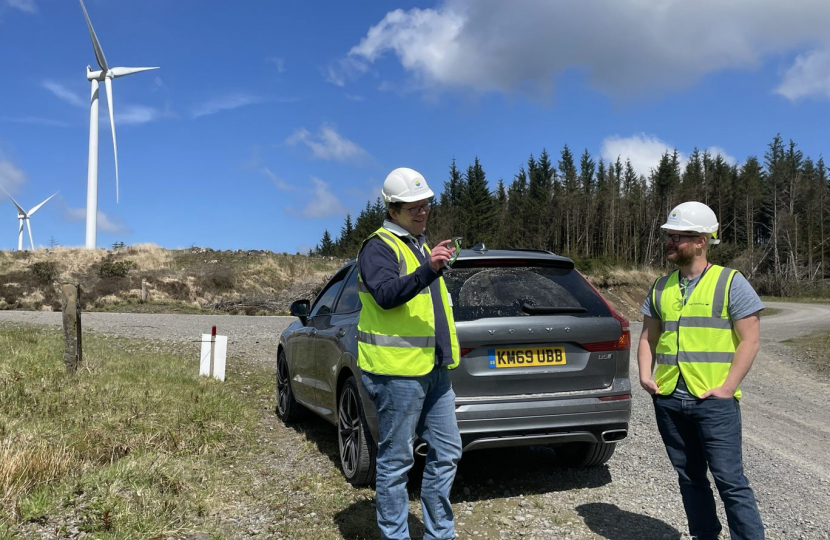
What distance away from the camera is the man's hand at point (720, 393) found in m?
3.04

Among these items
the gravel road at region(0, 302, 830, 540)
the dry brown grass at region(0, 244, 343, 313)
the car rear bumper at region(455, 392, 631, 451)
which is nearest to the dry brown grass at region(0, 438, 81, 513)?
the gravel road at region(0, 302, 830, 540)

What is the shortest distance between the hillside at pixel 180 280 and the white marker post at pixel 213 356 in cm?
2047

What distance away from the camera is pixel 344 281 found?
584cm

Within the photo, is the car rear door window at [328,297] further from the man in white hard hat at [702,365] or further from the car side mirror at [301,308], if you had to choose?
→ the man in white hard hat at [702,365]

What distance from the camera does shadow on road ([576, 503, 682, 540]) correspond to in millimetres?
3824

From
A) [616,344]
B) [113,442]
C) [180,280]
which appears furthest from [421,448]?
[180,280]

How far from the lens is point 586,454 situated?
5047 millimetres

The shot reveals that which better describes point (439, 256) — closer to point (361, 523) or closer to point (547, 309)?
point (547, 309)

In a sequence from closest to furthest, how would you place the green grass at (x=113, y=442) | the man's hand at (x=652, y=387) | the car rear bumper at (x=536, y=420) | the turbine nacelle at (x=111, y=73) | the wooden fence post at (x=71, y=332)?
1. the man's hand at (x=652, y=387)
2. the green grass at (x=113, y=442)
3. the car rear bumper at (x=536, y=420)
4. the wooden fence post at (x=71, y=332)
5. the turbine nacelle at (x=111, y=73)

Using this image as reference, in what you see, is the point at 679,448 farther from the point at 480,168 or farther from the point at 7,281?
the point at 480,168

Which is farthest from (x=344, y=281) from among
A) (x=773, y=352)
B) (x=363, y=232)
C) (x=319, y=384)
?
(x=363, y=232)

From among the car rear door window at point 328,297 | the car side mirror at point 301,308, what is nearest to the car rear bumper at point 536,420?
the car rear door window at point 328,297

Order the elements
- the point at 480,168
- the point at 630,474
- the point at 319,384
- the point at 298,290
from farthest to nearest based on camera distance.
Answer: the point at 480,168
the point at 298,290
the point at 319,384
the point at 630,474

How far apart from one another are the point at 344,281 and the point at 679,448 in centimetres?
334
